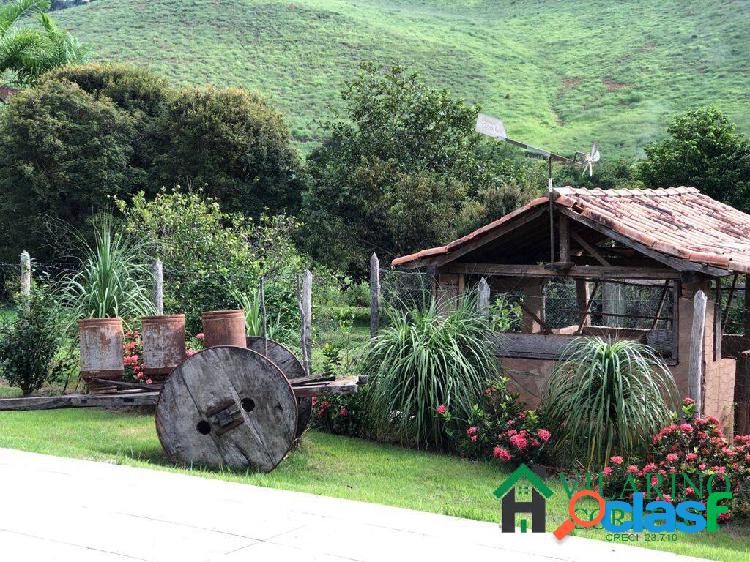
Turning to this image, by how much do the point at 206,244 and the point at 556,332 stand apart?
5961mm

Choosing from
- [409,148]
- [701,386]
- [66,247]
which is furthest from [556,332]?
[66,247]

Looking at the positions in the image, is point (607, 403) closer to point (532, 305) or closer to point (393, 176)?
point (532, 305)

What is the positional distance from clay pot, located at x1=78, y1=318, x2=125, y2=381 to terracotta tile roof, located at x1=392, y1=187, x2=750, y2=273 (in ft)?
14.6

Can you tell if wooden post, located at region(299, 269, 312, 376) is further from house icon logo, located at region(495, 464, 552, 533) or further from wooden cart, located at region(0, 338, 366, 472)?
house icon logo, located at region(495, 464, 552, 533)

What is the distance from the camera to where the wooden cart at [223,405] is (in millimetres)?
9711

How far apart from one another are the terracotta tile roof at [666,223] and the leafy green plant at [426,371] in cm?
155

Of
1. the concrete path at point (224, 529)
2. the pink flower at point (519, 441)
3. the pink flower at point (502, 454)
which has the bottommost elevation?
the pink flower at point (502, 454)

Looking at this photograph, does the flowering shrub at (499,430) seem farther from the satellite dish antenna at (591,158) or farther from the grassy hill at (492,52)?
the grassy hill at (492,52)

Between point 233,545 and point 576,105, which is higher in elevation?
point 576,105

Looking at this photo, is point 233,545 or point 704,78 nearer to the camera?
point 233,545

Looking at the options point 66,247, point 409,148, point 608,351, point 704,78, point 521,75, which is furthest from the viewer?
point 521,75

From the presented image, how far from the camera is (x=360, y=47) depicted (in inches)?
2549

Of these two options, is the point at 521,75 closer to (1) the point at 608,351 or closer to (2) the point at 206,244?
(2) the point at 206,244

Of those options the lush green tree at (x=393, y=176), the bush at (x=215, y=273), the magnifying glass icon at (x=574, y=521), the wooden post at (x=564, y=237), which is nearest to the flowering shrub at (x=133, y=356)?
the bush at (x=215, y=273)
